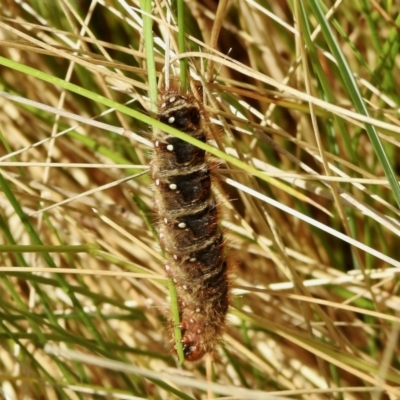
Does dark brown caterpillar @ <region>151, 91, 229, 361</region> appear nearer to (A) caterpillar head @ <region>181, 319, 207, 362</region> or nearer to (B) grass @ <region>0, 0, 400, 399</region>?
(A) caterpillar head @ <region>181, 319, 207, 362</region>

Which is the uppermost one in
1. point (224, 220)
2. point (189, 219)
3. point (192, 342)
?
point (189, 219)

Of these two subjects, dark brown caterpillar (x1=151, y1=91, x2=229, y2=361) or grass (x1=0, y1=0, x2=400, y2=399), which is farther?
grass (x1=0, y1=0, x2=400, y2=399)

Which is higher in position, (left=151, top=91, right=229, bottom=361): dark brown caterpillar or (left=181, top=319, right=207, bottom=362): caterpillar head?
(left=151, top=91, right=229, bottom=361): dark brown caterpillar

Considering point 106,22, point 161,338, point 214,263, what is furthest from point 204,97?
point 161,338

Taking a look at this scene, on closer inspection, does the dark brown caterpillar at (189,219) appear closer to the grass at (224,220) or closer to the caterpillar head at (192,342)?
the caterpillar head at (192,342)

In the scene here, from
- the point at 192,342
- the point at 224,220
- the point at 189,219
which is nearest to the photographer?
the point at 189,219

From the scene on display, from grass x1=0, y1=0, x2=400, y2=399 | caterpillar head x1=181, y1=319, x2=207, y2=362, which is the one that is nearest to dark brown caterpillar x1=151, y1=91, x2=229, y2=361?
caterpillar head x1=181, y1=319, x2=207, y2=362

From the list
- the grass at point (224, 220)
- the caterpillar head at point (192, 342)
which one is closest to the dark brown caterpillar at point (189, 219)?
the caterpillar head at point (192, 342)

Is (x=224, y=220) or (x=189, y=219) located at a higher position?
(x=189, y=219)
